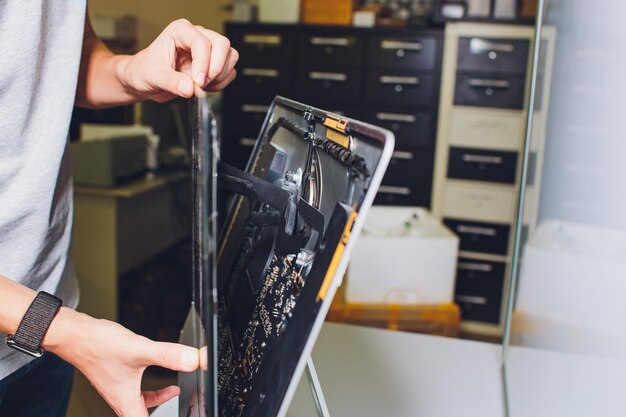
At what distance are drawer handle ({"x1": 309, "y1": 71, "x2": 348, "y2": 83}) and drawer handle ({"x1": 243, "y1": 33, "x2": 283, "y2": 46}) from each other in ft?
0.81

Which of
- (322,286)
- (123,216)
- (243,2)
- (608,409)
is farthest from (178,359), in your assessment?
(243,2)

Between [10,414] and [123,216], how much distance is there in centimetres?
183

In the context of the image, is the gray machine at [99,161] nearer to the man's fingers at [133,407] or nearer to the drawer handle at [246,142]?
the drawer handle at [246,142]

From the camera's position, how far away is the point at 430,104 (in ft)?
10.4

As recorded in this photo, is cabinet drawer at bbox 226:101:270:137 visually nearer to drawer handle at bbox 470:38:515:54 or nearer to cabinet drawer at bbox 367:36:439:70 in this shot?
cabinet drawer at bbox 367:36:439:70

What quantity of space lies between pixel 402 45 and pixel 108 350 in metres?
2.86

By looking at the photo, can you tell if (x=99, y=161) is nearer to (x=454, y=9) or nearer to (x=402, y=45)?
(x=402, y=45)

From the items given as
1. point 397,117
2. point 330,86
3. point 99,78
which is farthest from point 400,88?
point 99,78

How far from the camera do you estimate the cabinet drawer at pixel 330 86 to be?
324 centimetres

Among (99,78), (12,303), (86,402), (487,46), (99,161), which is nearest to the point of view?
(12,303)

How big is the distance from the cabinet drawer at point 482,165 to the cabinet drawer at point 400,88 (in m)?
0.31

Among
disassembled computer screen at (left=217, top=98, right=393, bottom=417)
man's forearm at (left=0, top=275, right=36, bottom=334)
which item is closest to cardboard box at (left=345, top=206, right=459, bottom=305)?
disassembled computer screen at (left=217, top=98, right=393, bottom=417)

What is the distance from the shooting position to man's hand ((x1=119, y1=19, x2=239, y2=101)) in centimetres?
73

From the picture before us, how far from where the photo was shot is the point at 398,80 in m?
3.17
